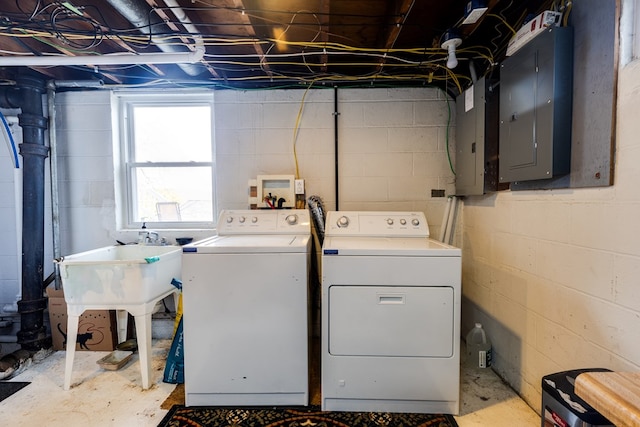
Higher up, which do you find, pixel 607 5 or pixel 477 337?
pixel 607 5

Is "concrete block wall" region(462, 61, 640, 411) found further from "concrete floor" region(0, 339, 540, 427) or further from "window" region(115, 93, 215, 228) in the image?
"window" region(115, 93, 215, 228)

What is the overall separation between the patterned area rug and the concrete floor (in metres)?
0.10

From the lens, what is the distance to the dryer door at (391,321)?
4.92 feet

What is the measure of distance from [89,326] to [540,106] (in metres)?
3.16

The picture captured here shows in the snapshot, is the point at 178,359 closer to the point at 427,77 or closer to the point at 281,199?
the point at 281,199

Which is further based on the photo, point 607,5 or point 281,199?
point 281,199

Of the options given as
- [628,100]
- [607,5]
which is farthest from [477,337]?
[607,5]

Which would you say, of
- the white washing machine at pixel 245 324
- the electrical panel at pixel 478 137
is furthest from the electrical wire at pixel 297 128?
the electrical panel at pixel 478 137

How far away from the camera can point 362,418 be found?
1.53 m

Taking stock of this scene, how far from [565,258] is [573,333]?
1.09 ft

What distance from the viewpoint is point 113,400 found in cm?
169

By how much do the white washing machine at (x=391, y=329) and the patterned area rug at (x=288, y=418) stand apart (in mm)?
37

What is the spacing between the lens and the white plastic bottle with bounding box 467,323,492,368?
1956 mm

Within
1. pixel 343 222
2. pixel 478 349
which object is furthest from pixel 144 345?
pixel 478 349
